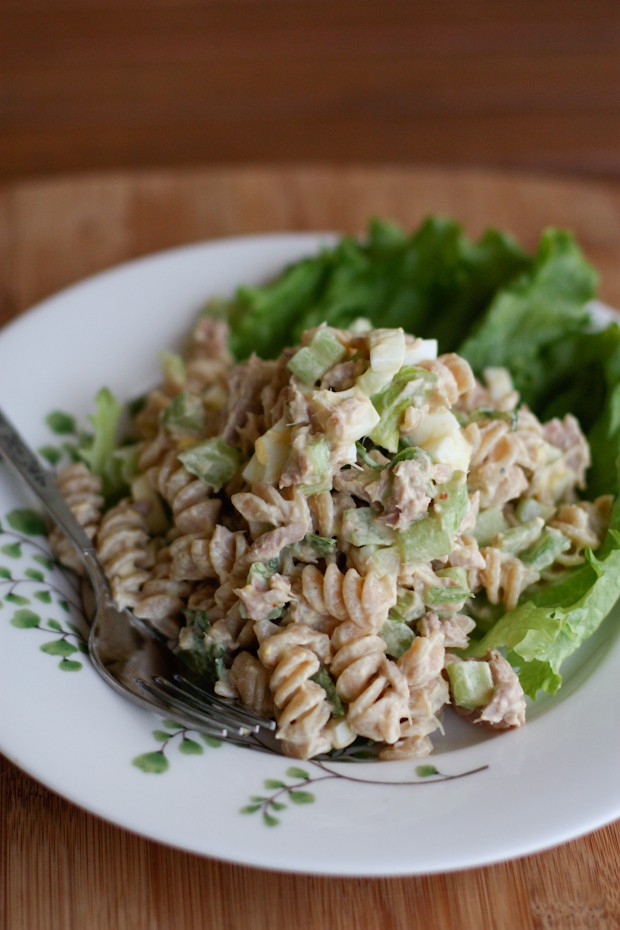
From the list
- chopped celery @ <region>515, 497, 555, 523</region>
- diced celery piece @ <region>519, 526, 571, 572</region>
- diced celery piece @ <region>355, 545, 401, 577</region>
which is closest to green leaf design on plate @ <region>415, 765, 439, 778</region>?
diced celery piece @ <region>355, 545, 401, 577</region>

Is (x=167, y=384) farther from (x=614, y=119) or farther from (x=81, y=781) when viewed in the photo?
(x=614, y=119)

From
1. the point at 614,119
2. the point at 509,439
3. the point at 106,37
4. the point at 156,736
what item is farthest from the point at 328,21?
the point at 156,736

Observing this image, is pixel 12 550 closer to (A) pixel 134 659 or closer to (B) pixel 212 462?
(A) pixel 134 659

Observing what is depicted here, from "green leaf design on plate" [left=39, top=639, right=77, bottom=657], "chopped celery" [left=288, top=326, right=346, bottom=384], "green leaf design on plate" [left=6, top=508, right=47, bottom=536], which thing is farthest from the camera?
"green leaf design on plate" [left=6, top=508, right=47, bottom=536]

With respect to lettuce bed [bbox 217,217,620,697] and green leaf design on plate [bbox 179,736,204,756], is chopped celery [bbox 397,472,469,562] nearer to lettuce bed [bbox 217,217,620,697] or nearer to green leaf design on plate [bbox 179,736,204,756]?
green leaf design on plate [bbox 179,736,204,756]

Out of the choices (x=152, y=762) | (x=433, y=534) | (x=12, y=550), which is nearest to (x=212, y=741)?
(x=152, y=762)

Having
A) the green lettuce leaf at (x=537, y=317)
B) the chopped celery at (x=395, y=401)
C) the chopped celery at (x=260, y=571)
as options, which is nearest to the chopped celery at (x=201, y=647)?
the chopped celery at (x=260, y=571)

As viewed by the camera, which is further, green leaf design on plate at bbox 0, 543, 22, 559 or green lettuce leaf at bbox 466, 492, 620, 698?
green leaf design on plate at bbox 0, 543, 22, 559

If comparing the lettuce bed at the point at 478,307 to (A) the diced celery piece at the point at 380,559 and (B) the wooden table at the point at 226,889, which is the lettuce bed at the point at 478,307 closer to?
(A) the diced celery piece at the point at 380,559
